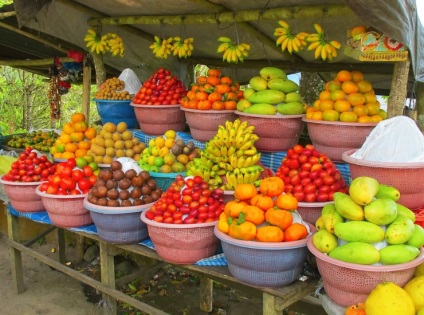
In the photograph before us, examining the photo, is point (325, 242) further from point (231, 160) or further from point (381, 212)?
point (231, 160)

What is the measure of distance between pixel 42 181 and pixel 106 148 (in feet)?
2.12

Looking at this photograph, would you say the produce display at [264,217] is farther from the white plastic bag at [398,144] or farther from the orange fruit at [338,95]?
the orange fruit at [338,95]

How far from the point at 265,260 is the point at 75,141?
267 cm

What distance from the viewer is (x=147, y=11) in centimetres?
482

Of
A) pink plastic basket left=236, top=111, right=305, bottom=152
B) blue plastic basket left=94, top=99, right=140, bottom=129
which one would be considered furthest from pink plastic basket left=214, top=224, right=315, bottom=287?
blue plastic basket left=94, top=99, right=140, bottom=129

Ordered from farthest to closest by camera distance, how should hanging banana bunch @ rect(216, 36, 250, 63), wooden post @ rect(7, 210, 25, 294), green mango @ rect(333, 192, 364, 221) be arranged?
1. wooden post @ rect(7, 210, 25, 294)
2. hanging banana bunch @ rect(216, 36, 250, 63)
3. green mango @ rect(333, 192, 364, 221)

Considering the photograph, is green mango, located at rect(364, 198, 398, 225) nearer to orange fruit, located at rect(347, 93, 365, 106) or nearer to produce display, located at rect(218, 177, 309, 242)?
produce display, located at rect(218, 177, 309, 242)

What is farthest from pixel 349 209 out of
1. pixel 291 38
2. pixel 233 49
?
pixel 233 49

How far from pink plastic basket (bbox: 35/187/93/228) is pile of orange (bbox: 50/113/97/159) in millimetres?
657

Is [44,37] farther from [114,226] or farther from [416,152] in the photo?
[416,152]

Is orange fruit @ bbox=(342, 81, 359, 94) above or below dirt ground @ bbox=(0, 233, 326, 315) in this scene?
above

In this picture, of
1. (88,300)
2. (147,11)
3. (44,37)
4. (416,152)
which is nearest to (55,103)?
(44,37)

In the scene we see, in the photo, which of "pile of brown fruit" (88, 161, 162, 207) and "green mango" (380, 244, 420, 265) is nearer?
"green mango" (380, 244, 420, 265)

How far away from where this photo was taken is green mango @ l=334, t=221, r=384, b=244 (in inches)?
85.5
